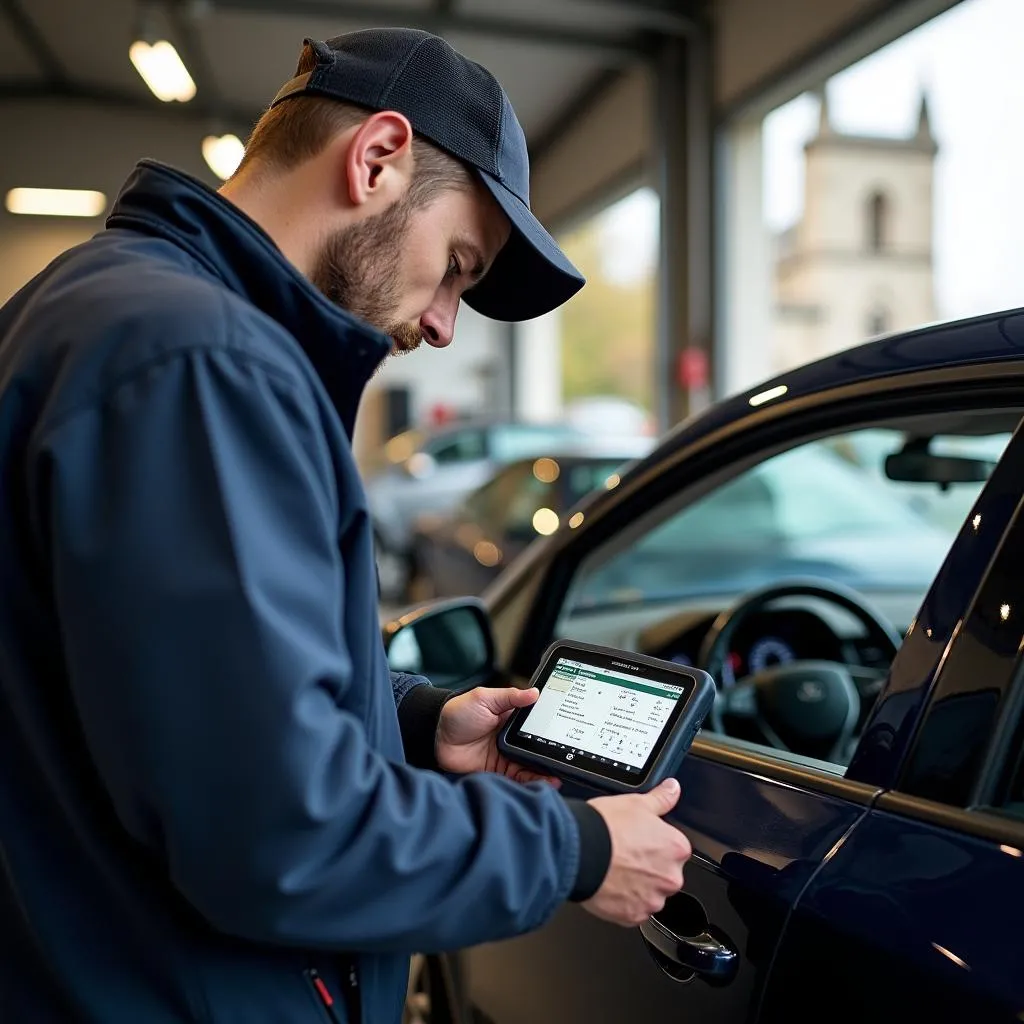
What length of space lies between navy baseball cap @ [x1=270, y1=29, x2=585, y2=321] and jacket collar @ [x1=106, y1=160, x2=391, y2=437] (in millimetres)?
225

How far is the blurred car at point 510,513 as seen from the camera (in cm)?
595

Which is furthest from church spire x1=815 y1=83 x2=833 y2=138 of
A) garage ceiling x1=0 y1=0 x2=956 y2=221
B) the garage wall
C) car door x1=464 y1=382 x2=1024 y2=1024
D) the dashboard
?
car door x1=464 y1=382 x2=1024 y2=1024

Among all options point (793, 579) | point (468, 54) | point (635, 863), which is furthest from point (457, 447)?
point (635, 863)

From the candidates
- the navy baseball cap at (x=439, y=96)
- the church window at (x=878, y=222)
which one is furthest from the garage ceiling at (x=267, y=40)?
the church window at (x=878, y=222)

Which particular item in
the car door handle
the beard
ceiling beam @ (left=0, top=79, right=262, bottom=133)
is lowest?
the car door handle

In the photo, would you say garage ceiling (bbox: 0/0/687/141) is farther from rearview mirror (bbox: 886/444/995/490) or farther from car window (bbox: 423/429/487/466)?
rearview mirror (bbox: 886/444/995/490)

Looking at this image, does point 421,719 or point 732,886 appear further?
point 421,719

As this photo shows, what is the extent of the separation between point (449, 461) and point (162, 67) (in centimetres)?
454

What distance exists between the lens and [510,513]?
623cm

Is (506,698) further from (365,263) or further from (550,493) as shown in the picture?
(550,493)

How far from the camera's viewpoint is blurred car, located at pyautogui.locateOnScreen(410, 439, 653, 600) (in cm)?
595

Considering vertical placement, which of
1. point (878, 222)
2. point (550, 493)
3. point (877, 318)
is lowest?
point (550, 493)

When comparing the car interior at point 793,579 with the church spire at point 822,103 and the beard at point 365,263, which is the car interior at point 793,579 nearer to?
the beard at point 365,263

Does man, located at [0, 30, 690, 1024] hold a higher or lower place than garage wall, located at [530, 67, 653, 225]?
lower
